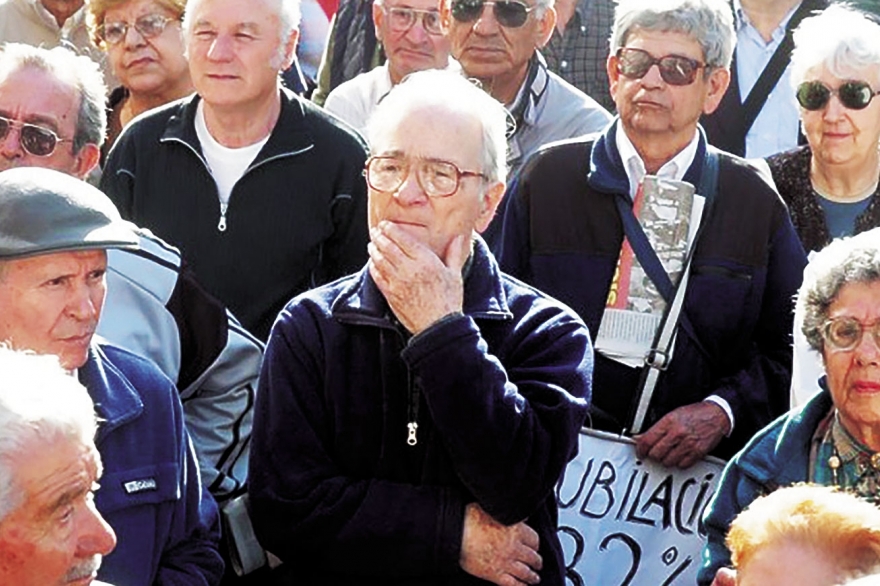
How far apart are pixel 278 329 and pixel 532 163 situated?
58.3 inches

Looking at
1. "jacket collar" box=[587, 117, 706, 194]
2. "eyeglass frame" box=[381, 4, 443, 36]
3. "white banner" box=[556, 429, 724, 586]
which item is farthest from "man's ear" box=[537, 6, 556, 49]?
"white banner" box=[556, 429, 724, 586]

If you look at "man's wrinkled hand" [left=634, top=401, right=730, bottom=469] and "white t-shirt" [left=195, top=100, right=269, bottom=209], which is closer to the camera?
"man's wrinkled hand" [left=634, top=401, right=730, bottom=469]

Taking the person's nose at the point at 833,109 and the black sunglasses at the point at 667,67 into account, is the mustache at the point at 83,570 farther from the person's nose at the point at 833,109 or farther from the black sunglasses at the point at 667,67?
the person's nose at the point at 833,109

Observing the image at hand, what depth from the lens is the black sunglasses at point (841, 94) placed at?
639 cm

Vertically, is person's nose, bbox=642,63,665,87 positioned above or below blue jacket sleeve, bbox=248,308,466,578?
above

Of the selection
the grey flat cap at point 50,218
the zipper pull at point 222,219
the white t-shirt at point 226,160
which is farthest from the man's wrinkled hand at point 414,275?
the white t-shirt at point 226,160

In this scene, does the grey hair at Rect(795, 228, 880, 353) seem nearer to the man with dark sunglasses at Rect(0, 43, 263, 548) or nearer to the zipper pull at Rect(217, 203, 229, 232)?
the man with dark sunglasses at Rect(0, 43, 263, 548)

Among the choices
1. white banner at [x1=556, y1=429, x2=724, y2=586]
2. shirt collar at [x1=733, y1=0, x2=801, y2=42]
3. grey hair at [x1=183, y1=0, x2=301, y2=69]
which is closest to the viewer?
white banner at [x1=556, y1=429, x2=724, y2=586]

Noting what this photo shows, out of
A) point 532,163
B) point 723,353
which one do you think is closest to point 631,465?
point 723,353

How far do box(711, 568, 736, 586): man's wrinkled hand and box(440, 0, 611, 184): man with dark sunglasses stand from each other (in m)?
Result: 2.44

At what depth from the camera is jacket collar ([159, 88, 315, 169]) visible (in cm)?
583

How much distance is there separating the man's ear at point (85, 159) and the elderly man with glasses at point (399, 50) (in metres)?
1.51

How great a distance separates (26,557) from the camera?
145 inches

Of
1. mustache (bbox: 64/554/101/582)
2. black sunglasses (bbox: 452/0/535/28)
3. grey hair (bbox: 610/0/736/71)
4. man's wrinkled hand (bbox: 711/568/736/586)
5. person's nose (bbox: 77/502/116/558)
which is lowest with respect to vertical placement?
man's wrinkled hand (bbox: 711/568/736/586)
